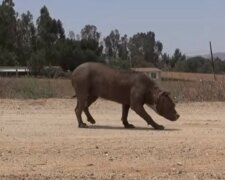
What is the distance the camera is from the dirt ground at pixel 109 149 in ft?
34.0

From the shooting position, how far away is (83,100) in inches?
701

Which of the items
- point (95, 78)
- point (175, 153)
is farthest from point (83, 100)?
point (175, 153)

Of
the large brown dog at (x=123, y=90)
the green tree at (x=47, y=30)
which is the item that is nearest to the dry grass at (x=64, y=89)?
the large brown dog at (x=123, y=90)

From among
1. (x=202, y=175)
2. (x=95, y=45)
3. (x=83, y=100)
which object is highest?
(x=95, y=45)

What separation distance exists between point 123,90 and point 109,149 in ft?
17.1

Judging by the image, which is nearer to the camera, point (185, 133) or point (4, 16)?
point (185, 133)

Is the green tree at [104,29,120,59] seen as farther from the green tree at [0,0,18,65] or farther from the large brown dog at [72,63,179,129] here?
the large brown dog at [72,63,179,129]

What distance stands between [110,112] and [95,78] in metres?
5.00

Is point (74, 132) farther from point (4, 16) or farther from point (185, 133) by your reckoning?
point (4, 16)

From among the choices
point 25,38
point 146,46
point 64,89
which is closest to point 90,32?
point 146,46

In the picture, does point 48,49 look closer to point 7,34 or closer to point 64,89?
point 7,34

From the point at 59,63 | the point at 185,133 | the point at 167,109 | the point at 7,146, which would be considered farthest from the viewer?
the point at 59,63

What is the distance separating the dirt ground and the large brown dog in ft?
1.60

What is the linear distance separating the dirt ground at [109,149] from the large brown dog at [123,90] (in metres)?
0.49
